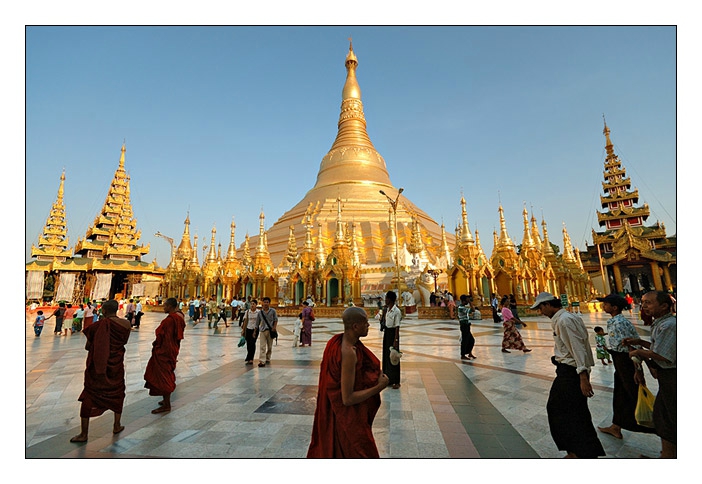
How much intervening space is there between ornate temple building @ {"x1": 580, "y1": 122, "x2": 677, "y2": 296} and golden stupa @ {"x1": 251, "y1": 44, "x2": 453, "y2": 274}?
57.3ft

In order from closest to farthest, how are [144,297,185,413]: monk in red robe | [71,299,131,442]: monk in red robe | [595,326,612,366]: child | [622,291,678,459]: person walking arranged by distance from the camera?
[622,291,678,459]: person walking, [71,299,131,442]: monk in red robe, [144,297,185,413]: monk in red robe, [595,326,612,366]: child

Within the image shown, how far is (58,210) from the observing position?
2052 inches

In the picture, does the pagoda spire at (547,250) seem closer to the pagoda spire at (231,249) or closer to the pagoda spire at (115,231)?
the pagoda spire at (231,249)

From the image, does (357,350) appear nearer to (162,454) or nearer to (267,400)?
(162,454)

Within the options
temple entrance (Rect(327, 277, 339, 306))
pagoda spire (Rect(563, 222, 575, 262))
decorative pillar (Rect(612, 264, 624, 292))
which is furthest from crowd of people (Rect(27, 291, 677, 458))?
decorative pillar (Rect(612, 264, 624, 292))

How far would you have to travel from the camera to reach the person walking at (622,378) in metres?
4.14

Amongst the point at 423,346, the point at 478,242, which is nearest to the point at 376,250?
the point at 478,242

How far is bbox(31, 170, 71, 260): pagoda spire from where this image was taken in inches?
1890

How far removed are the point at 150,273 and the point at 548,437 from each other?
57468 millimetres

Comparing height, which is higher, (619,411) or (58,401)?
(619,411)

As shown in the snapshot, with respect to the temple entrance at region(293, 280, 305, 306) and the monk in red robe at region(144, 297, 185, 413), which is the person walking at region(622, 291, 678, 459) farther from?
the temple entrance at region(293, 280, 305, 306)

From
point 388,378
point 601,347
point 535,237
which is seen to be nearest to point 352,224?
point 535,237

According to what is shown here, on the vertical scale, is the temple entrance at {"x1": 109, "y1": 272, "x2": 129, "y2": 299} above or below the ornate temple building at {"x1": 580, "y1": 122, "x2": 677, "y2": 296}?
below

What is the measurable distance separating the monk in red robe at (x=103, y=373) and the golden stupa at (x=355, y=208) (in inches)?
958
